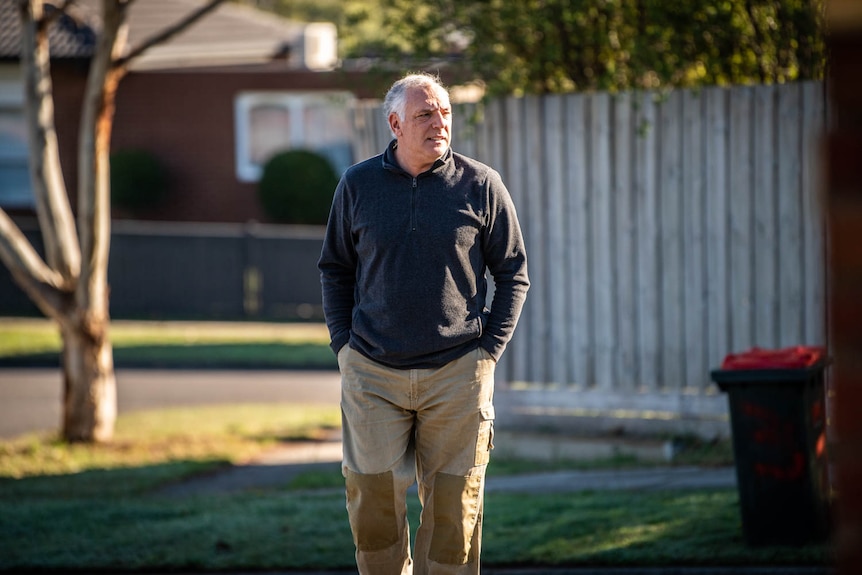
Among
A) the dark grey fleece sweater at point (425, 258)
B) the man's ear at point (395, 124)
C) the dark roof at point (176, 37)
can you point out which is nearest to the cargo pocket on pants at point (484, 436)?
the dark grey fleece sweater at point (425, 258)

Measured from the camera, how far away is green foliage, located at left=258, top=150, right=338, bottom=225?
71.2 ft

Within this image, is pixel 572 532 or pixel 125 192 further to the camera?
pixel 125 192

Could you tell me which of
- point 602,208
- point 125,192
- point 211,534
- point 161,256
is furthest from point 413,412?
point 125,192

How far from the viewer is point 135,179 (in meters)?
22.6

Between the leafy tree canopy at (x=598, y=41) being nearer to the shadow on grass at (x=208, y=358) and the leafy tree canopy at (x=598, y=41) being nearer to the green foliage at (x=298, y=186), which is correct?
the shadow on grass at (x=208, y=358)

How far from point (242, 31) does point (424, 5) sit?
1618 centimetres

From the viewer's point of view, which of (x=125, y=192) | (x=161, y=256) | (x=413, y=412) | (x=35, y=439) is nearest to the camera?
(x=413, y=412)

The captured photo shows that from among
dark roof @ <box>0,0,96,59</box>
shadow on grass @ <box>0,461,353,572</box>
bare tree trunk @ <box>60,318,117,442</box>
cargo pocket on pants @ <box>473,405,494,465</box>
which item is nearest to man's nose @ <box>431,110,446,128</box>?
cargo pocket on pants @ <box>473,405,494,465</box>

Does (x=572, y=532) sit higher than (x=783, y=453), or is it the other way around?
(x=783, y=453)

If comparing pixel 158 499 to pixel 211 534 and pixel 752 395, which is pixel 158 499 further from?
pixel 752 395

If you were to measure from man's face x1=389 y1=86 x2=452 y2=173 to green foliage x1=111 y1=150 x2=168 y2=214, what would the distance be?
19383 millimetres

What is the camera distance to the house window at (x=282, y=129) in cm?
2317

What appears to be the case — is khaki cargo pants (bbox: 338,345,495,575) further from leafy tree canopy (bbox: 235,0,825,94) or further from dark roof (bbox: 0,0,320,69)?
dark roof (bbox: 0,0,320,69)

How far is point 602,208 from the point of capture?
28.7ft
